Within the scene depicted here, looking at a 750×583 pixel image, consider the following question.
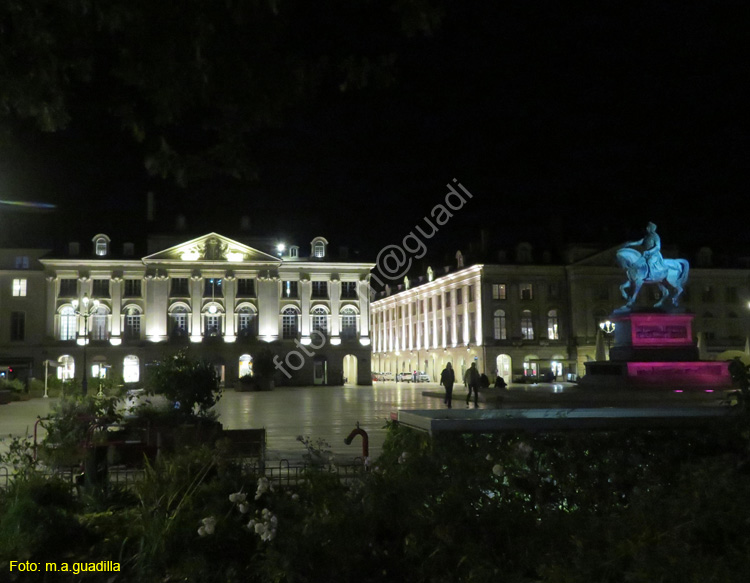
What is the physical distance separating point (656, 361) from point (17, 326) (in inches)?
2255

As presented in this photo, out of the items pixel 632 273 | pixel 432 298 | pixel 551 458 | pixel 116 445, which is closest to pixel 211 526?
pixel 551 458

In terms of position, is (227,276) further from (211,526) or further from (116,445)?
(211,526)

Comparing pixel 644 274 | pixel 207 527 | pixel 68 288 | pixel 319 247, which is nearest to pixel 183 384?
pixel 207 527

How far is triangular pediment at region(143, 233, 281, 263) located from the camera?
224 feet

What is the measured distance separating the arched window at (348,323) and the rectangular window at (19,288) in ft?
95.4

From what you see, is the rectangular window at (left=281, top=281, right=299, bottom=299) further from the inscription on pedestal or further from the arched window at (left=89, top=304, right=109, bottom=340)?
the inscription on pedestal

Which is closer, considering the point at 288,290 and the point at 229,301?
the point at 229,301

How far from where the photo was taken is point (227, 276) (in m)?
68.7

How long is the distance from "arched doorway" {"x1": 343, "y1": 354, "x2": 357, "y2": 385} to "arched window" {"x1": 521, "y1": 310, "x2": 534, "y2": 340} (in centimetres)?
1670

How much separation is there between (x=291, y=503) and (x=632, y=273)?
25.2 meters

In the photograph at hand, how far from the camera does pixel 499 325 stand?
71.5 metres

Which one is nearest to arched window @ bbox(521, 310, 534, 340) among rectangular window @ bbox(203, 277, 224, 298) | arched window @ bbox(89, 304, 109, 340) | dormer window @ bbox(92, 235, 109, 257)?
rectangular window @ bbox(203, 277, 224, 298)

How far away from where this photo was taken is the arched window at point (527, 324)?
235 feet

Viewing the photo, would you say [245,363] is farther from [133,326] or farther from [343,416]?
[343,416]
